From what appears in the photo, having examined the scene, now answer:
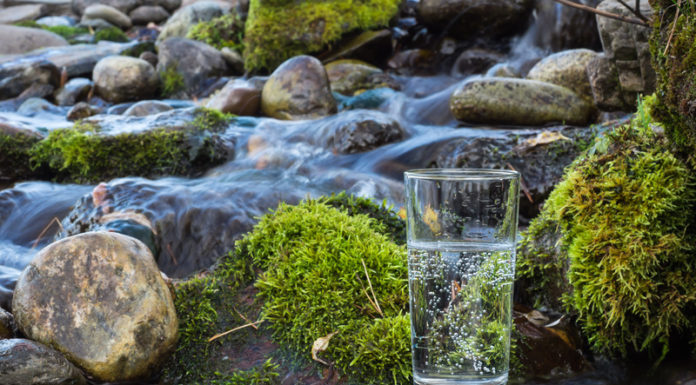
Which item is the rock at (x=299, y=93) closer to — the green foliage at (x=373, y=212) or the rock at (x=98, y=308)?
the green foliage at (x=373, y=212)

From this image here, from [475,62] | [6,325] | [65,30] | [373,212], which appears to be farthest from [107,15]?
[6,325]

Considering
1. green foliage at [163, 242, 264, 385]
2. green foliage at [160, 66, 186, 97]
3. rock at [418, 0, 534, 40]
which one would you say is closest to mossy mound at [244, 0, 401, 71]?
rock at [418, 0, 534, 40]

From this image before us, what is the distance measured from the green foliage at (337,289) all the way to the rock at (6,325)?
1160 mm

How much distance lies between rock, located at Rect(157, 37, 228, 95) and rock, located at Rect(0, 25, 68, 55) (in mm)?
7626

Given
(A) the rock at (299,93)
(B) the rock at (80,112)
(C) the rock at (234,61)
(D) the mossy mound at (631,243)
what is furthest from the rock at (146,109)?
(D) the mossy mound at (631,243)

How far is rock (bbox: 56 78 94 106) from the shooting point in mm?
11883

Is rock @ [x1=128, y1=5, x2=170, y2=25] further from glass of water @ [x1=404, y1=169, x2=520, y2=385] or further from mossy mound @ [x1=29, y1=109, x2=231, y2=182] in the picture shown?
glass of water @ [x1=404, y1=169, x2=520, y2=385]

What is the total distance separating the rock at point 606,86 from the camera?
638 centimetres

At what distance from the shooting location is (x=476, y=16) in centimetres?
1215

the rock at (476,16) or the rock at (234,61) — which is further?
the rock at (234,61)

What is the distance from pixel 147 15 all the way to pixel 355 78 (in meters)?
14.8

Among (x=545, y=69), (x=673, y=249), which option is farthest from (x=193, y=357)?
(x=545, y=69)

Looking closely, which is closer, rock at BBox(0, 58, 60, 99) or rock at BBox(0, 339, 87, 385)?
rock at BBox(0, 339, 87, 385)

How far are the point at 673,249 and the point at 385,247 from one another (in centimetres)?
131
